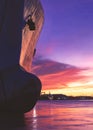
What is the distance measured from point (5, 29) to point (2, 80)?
2.55 m

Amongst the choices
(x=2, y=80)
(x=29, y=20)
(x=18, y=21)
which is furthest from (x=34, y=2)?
(x=2, y=80)

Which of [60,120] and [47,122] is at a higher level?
[47,122]

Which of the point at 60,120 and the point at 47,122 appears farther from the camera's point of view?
the point at 60,120

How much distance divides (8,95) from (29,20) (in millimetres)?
5530

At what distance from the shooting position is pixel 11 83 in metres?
17.7

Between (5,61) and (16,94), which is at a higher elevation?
(5,61)

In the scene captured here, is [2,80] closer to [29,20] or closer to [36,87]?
[36,87]

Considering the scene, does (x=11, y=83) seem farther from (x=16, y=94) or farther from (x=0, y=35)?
(x=0, y=35)

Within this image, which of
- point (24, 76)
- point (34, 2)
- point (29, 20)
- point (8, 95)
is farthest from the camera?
point (34, 2)

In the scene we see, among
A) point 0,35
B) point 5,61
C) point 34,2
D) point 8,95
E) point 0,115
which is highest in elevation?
point 34,2

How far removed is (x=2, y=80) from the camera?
57.3ft

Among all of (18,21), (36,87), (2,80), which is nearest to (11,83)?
(2,80)

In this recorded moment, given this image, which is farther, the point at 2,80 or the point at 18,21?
the point at 18,21

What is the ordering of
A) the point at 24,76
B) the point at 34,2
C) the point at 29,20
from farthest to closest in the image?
1. the point at 34,2
2. the point at 29,20
3. the point at 24,76
